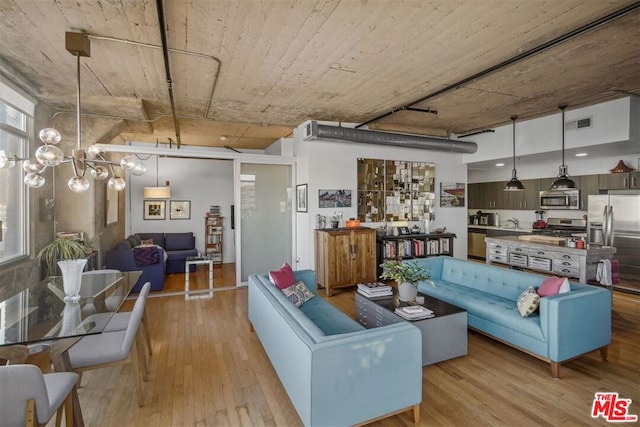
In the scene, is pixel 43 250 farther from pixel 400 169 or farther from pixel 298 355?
pixel 400 169

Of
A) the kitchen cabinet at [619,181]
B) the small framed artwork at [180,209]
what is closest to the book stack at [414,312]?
the kitchen cabinet at [619,181]

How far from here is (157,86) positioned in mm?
4004

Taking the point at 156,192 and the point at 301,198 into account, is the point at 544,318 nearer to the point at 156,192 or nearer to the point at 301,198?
the point at 301,198

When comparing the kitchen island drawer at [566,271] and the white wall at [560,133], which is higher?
the white wall at [560,133]

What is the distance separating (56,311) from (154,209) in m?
6.10

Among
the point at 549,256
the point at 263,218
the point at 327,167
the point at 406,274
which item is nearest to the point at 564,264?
the point at 549,256

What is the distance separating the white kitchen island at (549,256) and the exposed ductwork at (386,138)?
2120 mm

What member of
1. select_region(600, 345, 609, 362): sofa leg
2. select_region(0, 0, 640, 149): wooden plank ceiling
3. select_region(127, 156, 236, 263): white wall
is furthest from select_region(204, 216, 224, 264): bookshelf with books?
select_region(600, 345, 609, 362): sofa leg

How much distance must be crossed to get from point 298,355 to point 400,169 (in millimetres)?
5237

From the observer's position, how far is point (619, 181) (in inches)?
235

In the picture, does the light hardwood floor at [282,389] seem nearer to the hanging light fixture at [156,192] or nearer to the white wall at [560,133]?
the white wall at [560,133]

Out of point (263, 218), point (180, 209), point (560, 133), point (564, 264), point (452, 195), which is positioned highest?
point (560, 133)

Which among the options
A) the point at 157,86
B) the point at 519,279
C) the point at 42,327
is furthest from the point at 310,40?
the point at 519,279

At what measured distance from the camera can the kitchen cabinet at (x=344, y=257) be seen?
17.4ft
